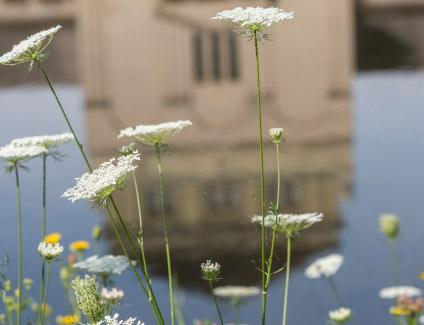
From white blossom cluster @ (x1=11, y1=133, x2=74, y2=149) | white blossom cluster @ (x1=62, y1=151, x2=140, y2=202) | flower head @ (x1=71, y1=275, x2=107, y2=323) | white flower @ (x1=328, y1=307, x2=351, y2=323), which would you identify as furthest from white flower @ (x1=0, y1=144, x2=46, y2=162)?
white flower @ (x1=328, y1=307, x2=351, y2=323)

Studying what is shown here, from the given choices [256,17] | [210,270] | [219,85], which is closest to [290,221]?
[210,270]

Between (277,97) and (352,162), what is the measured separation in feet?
9.74

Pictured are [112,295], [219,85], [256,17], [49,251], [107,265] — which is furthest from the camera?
A: [219,85]

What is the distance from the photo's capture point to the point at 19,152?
85.1 inches

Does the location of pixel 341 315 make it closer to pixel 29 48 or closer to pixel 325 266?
pixel 325 266

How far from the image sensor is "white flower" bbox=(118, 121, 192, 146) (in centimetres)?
191

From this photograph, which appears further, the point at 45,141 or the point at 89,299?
the point at 45,141

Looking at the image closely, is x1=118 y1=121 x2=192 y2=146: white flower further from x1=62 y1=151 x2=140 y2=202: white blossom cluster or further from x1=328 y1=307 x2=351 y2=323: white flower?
x1=328 y1=307 x2=351 y2=323: white flower

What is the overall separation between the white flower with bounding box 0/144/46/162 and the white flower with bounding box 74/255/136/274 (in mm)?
327

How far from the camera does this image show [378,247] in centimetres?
1227

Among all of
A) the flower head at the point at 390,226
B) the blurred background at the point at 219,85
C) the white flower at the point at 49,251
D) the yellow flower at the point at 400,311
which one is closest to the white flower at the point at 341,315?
the yellow flower at the point at 400,311

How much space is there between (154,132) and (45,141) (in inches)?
14.8

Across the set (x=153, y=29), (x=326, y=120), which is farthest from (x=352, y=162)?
(x=153, y=29)

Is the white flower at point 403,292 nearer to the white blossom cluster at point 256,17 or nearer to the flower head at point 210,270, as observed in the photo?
the flower head at point 210,270
